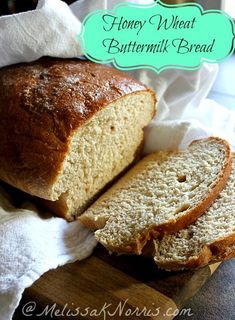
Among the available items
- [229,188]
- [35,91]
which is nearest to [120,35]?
[35,91]

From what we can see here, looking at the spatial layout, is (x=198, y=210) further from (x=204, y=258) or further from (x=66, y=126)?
(x=66, y=126)

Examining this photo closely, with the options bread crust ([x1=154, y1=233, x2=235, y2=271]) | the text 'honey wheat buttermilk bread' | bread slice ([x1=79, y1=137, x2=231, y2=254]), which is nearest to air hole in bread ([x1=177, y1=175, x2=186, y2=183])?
bread slice ([x1=79, y1=137, x2=231, y2=254])

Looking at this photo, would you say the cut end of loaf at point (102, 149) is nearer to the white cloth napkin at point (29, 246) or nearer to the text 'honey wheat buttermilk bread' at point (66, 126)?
the text 'honey wheat buttermilk bread' at point (66, 126)

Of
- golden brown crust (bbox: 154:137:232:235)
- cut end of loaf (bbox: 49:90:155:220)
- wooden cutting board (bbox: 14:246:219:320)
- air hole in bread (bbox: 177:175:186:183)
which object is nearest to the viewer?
wooden cutting board (bbox: 14:246:219:320)

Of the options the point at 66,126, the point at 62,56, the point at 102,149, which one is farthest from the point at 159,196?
the point at 62,56

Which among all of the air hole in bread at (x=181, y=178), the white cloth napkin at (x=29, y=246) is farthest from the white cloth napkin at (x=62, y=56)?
the air hole in bread at (x=181, y=178)

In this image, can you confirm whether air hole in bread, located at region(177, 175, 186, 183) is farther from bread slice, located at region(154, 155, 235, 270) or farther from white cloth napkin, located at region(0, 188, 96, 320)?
white cloth napkin, located at region(0, 188, 96, 320)

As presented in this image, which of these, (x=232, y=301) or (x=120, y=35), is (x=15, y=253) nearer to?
(x=232, y=301)
